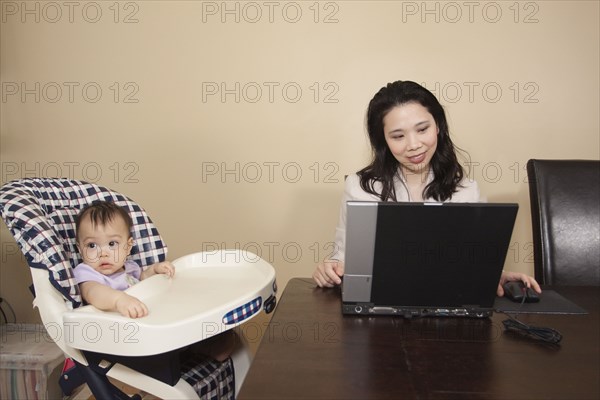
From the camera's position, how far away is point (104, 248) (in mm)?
1411

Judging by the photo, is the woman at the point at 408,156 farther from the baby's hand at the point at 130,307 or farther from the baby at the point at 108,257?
the baby's hand at the point at 130,307

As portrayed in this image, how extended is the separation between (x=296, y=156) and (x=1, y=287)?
1588mm

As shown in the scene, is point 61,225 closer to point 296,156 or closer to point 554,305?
point 296,156

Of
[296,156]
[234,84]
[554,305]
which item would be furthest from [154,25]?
[554,305]

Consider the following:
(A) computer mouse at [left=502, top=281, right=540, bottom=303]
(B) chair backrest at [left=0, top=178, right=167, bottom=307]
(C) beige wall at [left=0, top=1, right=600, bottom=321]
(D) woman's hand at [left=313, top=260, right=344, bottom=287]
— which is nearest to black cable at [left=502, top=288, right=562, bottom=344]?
(A) computer mouse at [left=502, top=281, right=540, bottom=303]

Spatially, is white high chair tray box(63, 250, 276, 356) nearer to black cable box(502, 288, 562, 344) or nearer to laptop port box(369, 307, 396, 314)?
laptop port box(369, 307, 396, 314)

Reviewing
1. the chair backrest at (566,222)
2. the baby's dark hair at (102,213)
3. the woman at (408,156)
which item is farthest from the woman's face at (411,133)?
the baby's dark hair at (102,213)

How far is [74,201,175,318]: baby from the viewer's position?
53.6 inches

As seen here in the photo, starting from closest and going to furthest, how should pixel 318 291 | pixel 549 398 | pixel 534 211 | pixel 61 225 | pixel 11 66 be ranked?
1. pixel 549 398
2. pixel 318 291
3. pixel 61 225
4. pixel 534 211
5. pixel 11 66

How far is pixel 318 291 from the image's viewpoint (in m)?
1.29

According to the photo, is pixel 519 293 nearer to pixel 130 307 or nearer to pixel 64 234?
pixel 130 307

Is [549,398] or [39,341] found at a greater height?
[549,398]

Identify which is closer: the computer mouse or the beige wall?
the computer mouse

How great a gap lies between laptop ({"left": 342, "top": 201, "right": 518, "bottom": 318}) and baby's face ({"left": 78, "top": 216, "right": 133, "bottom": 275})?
0.71m
